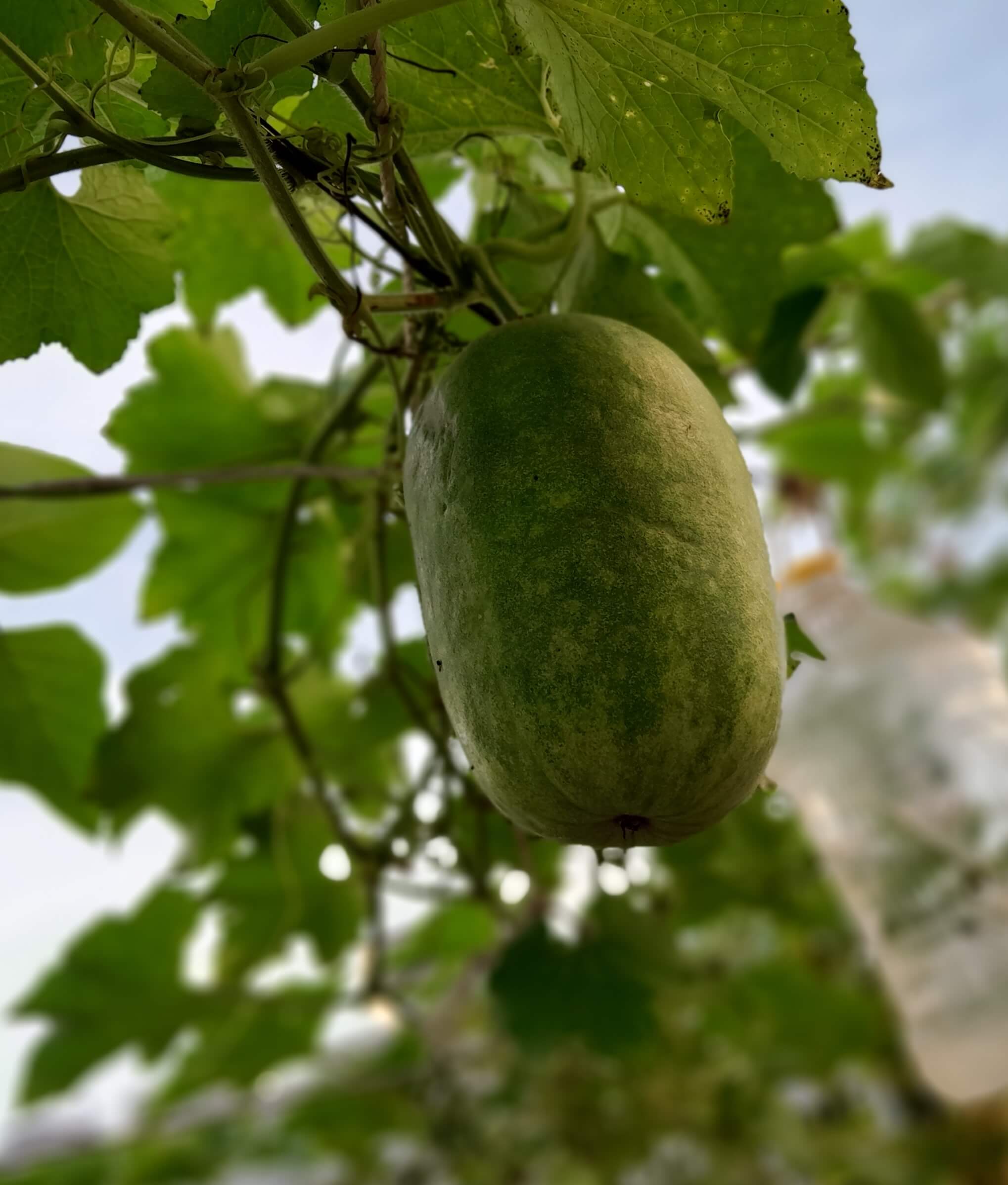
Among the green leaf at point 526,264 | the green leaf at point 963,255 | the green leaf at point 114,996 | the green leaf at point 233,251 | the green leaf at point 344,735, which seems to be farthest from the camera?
the green leaf at point 114,996

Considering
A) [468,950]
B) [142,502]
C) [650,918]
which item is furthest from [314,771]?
[468,950]

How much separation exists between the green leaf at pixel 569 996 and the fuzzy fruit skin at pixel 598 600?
693 mm

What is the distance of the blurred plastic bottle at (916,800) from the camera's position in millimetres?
1086

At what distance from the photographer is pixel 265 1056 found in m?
1.49

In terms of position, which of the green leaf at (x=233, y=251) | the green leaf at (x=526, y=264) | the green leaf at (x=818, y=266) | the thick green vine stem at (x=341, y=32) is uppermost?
the green leaf at (x=233, y=251)

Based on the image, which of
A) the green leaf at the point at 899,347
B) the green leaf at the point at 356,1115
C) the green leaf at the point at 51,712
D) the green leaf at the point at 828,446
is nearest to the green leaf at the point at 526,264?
the green leaf at the point at 51,712

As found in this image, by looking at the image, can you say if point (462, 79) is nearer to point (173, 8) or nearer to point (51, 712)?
point (173, 8)

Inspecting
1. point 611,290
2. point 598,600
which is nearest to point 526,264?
→ point 611,290

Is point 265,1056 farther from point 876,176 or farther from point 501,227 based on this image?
point 876,176

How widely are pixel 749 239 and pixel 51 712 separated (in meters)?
0.60

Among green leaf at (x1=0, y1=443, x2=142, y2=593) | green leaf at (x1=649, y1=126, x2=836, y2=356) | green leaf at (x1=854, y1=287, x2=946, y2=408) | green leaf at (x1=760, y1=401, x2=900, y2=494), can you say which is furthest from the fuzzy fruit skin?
green leaf at (x1=760, y1=401, x2=900, y2=494)

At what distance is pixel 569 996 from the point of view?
1.04 metres

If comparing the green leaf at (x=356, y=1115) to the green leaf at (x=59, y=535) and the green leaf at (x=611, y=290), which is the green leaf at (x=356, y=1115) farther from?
the green leaf at (x=611, y=290)

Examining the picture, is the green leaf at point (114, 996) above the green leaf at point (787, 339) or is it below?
below
